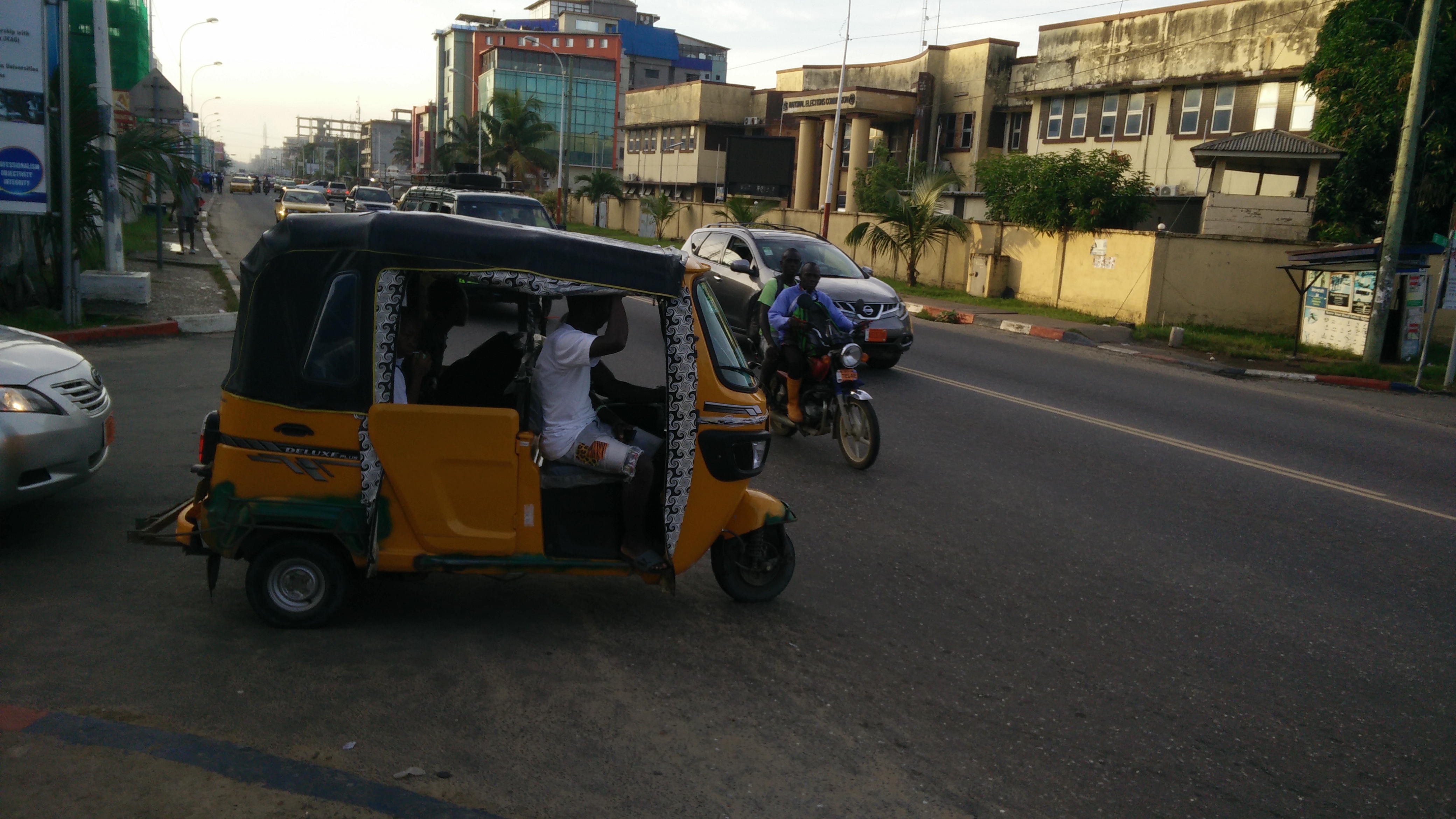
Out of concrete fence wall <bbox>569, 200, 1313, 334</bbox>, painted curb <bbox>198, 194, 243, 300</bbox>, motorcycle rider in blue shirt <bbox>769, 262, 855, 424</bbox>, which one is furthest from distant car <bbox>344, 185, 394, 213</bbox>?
motorcycle rider in blue shirt <bbox>769, 262, 855, 424</bbox>

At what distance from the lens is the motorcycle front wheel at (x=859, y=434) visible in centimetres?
862

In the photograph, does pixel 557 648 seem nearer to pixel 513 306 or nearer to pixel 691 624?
pixel 691 624

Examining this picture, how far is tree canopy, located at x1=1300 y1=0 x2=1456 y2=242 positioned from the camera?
19594mm

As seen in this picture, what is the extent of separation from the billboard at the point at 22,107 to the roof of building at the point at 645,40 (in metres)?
97.4

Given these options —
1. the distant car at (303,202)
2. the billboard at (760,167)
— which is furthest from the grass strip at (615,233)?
the distant car at (303,202)

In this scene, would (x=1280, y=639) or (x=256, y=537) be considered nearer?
(x=256, y=537)

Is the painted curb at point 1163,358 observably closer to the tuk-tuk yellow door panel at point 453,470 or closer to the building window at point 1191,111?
the tuk-tuk yellow door panel at point 453,470

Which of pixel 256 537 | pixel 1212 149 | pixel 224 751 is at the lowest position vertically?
pixel 224 751

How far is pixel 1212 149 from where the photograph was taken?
79.3 ft

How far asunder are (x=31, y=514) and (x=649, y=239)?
142ft

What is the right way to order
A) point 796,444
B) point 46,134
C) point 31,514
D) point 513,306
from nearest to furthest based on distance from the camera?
point 31,514
point 796,444
point 46,134
point 513,306

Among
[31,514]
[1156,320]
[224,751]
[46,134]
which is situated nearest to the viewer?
[224,751]

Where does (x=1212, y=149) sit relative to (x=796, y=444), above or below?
above

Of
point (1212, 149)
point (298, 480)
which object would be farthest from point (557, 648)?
point (1212, 149)
